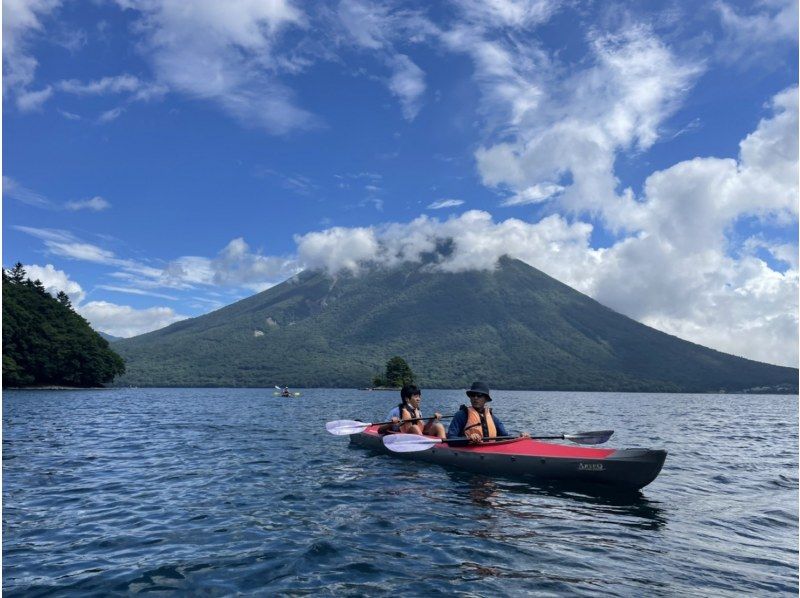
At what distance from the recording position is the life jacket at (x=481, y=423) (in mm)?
16375

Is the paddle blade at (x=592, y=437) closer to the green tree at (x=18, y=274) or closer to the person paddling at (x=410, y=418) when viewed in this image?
the person paddling at (x=410, y=418)

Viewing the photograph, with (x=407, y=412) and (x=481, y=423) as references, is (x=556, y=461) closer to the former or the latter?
(x=481, y=423)

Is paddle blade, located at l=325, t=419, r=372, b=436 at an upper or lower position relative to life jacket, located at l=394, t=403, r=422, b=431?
lower

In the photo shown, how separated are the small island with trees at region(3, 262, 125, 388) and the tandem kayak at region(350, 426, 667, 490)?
8318 centimetres

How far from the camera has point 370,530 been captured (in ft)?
32.3

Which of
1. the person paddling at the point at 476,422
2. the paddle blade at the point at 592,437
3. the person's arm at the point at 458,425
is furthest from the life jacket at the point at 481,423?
the paddle blade at the point at 592,437

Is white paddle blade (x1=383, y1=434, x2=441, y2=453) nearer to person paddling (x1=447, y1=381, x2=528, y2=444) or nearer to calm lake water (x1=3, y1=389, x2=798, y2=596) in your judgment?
calm lake water (x1=3, y1=389, x2=798, y2=596)

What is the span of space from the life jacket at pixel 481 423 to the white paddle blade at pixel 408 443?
3.76 feet

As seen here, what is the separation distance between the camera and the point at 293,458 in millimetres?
18375

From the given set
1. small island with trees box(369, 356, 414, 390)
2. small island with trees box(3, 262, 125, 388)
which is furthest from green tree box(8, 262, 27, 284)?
small island with trees box(369, 356, 414, 390)

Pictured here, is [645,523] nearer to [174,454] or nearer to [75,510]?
[75,510]

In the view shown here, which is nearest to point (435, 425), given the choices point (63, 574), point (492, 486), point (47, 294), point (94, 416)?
point (492, 486)

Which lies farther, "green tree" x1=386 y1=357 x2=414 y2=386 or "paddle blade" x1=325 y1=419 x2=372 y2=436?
"green tree" x1=386 y1=357 x2=414 y2=386

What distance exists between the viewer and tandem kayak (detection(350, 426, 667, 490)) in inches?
504
